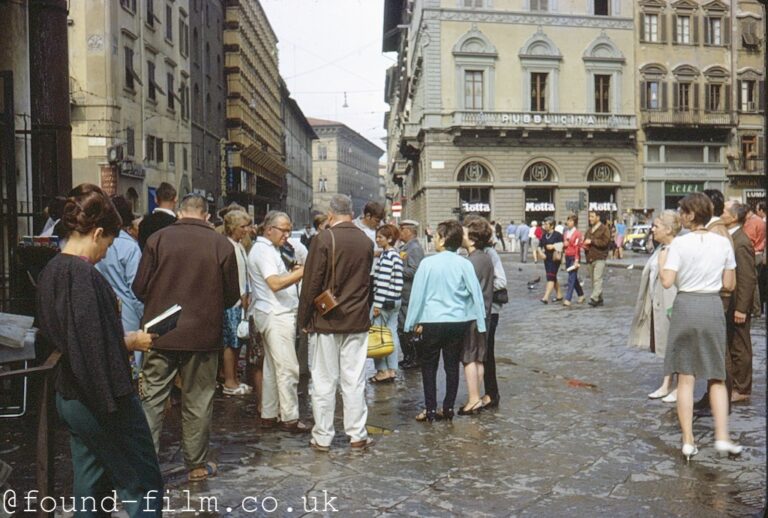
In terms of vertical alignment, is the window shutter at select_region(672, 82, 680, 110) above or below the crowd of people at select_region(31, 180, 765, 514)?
above

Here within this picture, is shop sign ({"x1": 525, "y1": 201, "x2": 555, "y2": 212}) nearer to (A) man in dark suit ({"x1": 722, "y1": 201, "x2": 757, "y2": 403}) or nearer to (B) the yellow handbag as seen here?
(A) man in dark suit ({"x1": 722, "y1": 201, "x2": 757, "y2": 403})

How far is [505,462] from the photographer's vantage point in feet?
18.0

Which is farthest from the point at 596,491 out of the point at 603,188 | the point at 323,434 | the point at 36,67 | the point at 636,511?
the point at 603,188

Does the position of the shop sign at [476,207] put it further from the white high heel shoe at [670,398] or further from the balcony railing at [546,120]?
the white high heel shoe at [670,398]

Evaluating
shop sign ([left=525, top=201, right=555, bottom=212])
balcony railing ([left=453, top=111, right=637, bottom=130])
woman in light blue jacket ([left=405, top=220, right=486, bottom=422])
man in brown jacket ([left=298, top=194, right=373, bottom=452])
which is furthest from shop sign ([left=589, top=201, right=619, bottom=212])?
man in brown jacket ([left=298, top=194, right=373, bottom=452])

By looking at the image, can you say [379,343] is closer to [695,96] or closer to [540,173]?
[540,173]

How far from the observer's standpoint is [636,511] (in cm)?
448

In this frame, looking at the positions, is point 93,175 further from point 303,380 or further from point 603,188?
point 603,188

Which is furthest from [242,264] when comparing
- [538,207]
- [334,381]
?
[538,207]

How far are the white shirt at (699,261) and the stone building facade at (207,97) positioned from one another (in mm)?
33401

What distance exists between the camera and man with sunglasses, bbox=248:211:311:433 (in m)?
6.32

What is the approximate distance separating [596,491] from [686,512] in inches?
22.2

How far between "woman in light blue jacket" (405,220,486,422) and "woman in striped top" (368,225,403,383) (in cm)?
117

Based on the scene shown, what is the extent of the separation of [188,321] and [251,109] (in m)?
51.5
